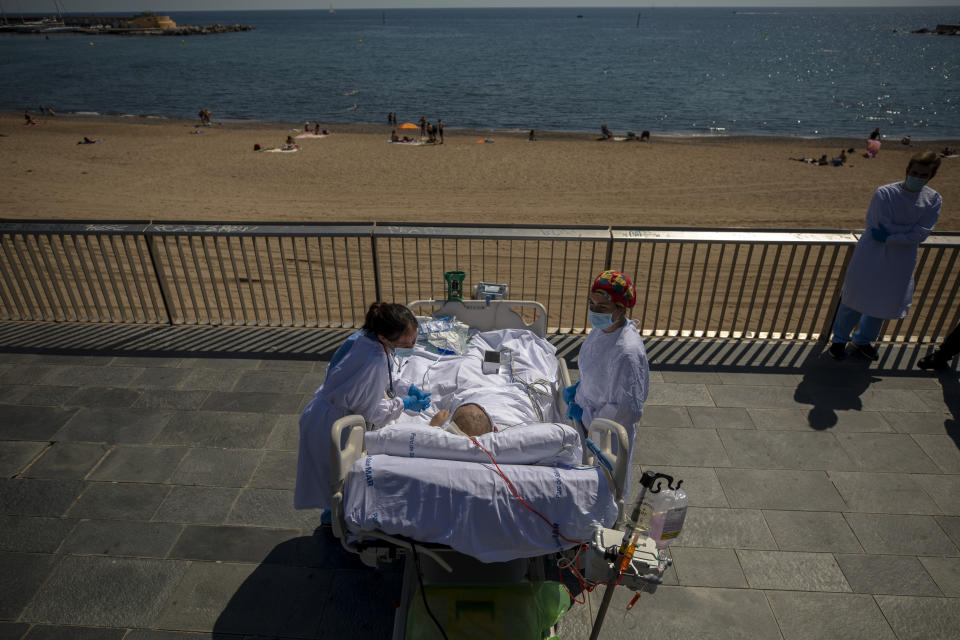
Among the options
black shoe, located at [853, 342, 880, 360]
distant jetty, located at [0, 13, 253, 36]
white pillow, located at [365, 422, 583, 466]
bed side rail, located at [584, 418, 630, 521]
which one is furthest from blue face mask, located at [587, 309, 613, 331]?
distant jetty, located at [0, 13, 253, 36]

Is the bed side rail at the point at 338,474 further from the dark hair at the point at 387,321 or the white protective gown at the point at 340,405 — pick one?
the dark hair at the point at 387,321

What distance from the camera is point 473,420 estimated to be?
3.84 metres

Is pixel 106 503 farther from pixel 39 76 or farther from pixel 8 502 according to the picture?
pixel 39 76

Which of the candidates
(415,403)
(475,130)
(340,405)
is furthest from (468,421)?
(475,130)

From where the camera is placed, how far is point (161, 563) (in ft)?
12.5

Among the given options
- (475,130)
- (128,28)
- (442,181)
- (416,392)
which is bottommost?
(475,130)

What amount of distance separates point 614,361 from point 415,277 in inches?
295

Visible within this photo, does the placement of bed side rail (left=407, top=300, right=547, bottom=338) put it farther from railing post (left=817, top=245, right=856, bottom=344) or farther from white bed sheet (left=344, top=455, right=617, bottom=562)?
railing post (left=817, top=245, right=856, bottom=344)

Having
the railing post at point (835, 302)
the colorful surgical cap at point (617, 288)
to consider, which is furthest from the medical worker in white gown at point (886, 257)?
the colorful surgical cap at point (617, 288)

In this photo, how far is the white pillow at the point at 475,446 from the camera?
10.1 feet

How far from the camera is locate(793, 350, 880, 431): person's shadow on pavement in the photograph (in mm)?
5348

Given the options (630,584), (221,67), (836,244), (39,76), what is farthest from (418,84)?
(630,584)

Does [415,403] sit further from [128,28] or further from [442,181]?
[128,28]

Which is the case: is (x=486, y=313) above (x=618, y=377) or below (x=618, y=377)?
below
